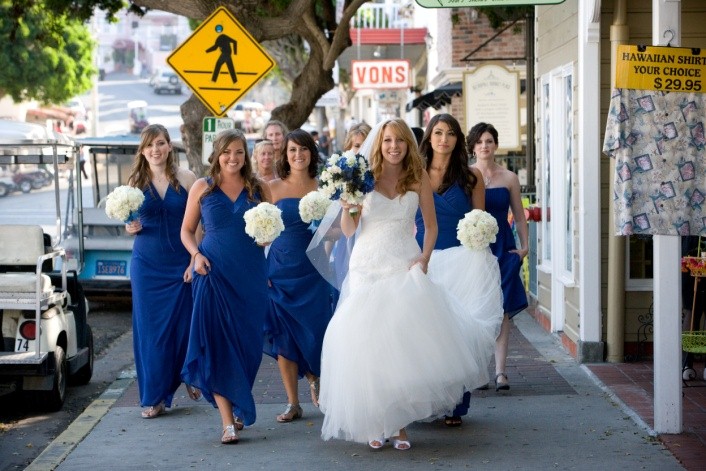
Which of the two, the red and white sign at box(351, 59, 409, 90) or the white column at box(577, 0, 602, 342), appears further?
the red and white sign at box(351, 59, 409, 90)

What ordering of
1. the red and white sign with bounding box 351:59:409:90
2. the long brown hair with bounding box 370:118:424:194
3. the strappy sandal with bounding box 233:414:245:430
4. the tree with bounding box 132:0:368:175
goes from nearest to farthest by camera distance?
the long brown hair with bounding box 370:118:424:194, the strappy sandal with bounding box 233:414:245:430, the tree with bounding box 132:0:368:175, the red and white sign with bounding box 351:59:409:90

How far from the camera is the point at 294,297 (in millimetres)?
8633

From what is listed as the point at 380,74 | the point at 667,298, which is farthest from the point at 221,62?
the point at 380,74

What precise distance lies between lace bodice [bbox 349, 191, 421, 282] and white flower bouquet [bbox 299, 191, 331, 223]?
663 mm

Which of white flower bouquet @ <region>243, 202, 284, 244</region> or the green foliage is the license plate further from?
the green foliage

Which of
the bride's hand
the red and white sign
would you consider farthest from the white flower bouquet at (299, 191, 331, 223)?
the red and white sign

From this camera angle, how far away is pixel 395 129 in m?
7.57

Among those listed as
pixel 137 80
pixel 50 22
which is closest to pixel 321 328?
pixel 50 22

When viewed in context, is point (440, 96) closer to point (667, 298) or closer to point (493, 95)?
point (493, 95)

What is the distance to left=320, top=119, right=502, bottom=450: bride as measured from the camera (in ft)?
23.6

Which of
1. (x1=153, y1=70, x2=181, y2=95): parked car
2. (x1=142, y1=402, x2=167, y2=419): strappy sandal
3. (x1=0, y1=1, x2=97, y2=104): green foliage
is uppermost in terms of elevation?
(x1=153, y1=70, x2=181, y2=95): parked car

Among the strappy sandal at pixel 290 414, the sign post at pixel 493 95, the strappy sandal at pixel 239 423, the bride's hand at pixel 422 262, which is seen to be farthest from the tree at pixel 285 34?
the bride's hand at pixel 422 262

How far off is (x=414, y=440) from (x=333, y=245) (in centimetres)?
144

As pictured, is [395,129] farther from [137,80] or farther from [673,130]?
[137,80]
